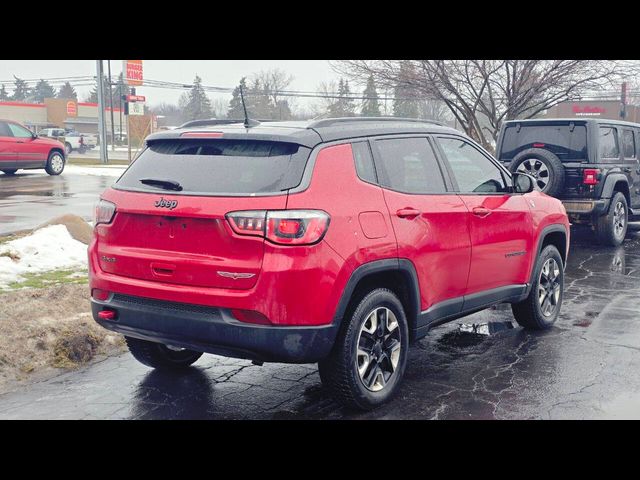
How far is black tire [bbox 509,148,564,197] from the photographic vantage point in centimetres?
1046

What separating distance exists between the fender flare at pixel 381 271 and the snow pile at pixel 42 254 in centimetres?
456

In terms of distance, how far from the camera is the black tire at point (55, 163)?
75.9ft

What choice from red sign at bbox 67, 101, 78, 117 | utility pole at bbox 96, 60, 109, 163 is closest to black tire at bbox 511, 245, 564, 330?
utility pole at bbox 96, 60, 109, 163

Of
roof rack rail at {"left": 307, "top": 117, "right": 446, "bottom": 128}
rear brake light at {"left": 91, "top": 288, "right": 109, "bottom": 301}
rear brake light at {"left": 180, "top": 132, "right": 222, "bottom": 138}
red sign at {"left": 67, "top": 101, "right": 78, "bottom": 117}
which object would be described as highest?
red sign at {"left": 67, "top": 101, "right": 78, "bottom": 117}

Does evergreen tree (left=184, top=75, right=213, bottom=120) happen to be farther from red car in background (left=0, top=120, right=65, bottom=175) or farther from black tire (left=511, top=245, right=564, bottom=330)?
black tire (left=511, top=245, right=564, bottom=330)

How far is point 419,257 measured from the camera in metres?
4.76

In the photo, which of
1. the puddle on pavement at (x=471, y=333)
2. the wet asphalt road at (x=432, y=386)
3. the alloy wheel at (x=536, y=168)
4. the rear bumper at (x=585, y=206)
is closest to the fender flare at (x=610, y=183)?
the rear bumper at (x=585, y=206)

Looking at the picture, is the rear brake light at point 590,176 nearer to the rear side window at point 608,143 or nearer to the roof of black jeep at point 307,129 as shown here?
the rear side window at point 608,143

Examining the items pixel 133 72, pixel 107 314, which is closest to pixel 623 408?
pixel 107 314

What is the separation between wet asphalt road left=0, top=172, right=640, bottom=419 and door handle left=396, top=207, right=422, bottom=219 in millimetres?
1209
